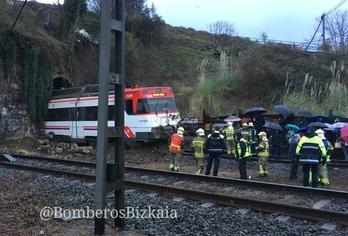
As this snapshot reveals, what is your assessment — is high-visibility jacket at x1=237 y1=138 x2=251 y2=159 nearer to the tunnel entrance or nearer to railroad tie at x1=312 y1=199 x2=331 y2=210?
railroad tie at x1=312 y1=199 x2=331 y2=210

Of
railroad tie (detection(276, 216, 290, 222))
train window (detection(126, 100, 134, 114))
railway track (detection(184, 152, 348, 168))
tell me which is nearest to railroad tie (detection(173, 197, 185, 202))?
railroad tie (detection(276, 216, 290, 222))

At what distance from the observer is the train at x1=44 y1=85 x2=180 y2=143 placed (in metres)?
26.3

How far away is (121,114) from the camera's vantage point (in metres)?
8.25

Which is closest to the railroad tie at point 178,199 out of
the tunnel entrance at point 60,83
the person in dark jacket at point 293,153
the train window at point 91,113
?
A: the person in dark jacket at point 293,153

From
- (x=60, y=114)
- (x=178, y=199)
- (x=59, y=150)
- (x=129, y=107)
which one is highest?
(x=129, y=107)

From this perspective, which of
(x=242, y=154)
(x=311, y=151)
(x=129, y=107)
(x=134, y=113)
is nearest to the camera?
(x=311, y=151)

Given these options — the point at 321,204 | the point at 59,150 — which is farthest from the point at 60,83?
the point at 321,204

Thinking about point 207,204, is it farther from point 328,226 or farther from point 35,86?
point 35,86

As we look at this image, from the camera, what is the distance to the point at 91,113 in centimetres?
2903

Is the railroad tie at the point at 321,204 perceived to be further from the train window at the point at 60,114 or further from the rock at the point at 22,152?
the train window at the point at 60,114

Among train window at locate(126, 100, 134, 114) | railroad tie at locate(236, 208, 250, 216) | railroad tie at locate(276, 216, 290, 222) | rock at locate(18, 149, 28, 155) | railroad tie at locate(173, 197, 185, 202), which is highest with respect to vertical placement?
train window at locate(126, 100, 134, 114)

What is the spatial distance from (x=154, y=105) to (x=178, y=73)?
26.0m

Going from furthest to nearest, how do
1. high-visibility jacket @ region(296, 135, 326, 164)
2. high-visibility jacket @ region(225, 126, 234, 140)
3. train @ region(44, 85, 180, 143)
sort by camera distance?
train @ region(44, 85, 180, 143) < high-visibility jacket @ region(225, 126, 234, 140) < high-visibility jacket @ region(296, 135, 326, 164)

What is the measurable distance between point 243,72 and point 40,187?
95.9ft
